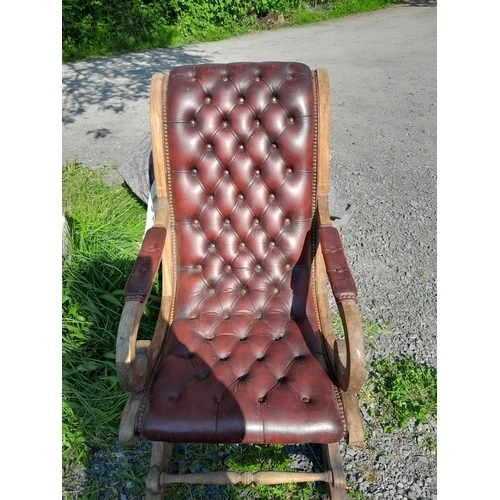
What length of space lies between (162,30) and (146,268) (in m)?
6.42

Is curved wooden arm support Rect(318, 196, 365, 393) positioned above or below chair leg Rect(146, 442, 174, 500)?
above

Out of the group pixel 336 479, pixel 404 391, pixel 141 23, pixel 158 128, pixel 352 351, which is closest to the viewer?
pixel 352 351

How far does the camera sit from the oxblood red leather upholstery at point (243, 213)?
5.38 ft

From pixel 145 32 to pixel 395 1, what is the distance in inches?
226

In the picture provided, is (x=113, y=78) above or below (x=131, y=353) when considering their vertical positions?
above

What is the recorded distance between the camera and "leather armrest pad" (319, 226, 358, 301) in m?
1.36

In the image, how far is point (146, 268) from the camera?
4.71 ft

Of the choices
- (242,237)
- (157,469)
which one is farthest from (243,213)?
(157,469)

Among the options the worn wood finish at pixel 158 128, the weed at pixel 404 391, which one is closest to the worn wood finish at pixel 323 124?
the worn wood finish at pixel 158 128

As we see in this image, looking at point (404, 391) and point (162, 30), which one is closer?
point (404, 391)

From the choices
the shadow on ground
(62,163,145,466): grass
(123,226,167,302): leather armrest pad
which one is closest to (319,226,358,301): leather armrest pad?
(123,226,167,302): leather armrest pad

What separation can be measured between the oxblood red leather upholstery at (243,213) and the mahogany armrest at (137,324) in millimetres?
95

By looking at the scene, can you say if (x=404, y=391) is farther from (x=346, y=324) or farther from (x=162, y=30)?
(x=162, y=30)

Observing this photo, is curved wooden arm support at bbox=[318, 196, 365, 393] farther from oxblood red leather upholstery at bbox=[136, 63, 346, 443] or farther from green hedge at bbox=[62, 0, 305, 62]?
green hedge at bbox=[62, 0, 305, 62]
